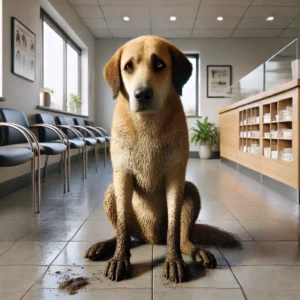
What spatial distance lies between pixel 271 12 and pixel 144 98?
21.7 ft

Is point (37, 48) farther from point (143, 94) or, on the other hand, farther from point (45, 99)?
point (143, 94)

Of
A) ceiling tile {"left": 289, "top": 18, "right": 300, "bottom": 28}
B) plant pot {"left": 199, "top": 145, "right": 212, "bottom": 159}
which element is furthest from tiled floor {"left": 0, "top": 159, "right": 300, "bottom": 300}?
ceiling tile {"left": 289, "top": 18, "right": 300, "bottom": 28}

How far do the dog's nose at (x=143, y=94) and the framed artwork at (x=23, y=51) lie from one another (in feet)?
9.93

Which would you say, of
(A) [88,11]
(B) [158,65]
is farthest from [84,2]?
(B) [158,65]

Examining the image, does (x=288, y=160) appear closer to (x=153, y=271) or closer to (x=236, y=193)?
(x=236, y=193)

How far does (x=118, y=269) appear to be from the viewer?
134cm

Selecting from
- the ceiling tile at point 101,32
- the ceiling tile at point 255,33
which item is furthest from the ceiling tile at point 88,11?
the ceiling tile at point 255,33

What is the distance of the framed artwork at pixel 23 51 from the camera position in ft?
12.4

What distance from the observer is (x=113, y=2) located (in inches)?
246

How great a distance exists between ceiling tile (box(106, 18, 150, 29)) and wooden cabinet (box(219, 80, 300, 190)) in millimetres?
3154

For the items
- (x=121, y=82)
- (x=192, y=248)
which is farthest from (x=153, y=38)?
(x=192, y=248)

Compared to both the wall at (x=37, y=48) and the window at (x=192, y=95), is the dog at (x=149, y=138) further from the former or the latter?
the window at (x=192, y=95)

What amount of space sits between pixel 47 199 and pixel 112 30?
19.8 ft

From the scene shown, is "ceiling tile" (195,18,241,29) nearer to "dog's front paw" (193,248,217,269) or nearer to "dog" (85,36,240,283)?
"dog" (85,36,240,283)
